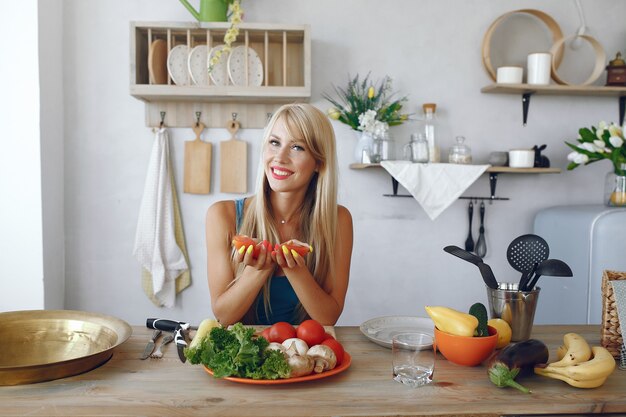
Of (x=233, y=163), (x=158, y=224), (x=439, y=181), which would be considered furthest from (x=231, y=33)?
(x=439, y=181)

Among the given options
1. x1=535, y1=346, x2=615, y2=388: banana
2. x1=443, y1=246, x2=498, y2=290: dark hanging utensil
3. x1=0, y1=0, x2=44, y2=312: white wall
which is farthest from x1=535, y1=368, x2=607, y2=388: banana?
x1=0, y1=0, x2=44, y2=312: white wall

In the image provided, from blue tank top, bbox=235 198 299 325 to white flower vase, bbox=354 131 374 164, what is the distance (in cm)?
105

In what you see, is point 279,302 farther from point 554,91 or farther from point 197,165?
point 554,91

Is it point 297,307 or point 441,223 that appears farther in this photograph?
point 441,223

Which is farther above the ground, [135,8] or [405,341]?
[135,8]

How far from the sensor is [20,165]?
237 centimetres

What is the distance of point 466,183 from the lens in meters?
2.59

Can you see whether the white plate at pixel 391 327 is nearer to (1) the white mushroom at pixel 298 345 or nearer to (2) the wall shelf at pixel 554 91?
(1) the white mushroom at pixel 298 345

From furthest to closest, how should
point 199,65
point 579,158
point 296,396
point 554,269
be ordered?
1. point 579,158
2. point 199,65
3. point 554,269
4. point 296,396

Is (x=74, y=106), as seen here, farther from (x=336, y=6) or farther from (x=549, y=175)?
(x=549, y=175)

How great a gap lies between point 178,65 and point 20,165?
84cm

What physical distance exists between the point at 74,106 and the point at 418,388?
229cm

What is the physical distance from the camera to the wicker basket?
1177mm

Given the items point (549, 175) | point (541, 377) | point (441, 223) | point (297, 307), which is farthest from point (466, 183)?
point (541, 377)
